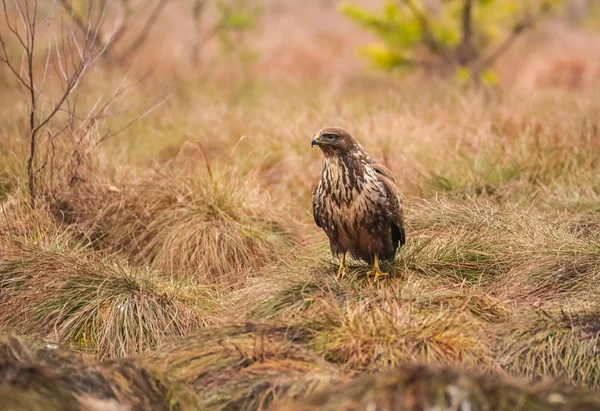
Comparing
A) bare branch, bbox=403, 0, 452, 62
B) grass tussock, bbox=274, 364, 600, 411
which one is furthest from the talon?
bare branch, bbox=403, 0, 452, 62

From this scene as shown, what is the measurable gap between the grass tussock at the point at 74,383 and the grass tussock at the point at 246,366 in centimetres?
18

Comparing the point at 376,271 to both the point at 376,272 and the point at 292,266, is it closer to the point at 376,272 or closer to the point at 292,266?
the point at 376,272

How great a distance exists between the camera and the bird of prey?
200 inches

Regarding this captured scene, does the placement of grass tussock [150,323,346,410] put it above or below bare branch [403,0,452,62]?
below

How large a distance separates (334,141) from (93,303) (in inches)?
65.4

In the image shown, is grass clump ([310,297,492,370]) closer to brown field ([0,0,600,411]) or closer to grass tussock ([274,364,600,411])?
brown field ([0,0,600,411])

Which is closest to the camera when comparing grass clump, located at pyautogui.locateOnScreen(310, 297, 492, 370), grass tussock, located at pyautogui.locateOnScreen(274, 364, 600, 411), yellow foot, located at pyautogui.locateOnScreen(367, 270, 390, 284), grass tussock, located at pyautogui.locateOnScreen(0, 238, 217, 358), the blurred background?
grass tussock, located at pyautogui.locateOnScreen(274, 364, 600, 411)

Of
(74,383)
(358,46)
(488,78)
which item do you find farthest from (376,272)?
(358,46)

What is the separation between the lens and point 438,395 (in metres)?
3.40

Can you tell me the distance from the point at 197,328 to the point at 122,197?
1.69 metres

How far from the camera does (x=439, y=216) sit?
6.19 m

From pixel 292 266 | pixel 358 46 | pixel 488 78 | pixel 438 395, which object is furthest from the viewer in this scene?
pixel 358 46

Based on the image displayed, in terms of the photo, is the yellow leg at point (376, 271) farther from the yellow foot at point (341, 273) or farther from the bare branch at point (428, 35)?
the bare branch at point (428, 35)

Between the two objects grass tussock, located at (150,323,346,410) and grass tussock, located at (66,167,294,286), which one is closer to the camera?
grass tussock, located at (150,323,346,410)
